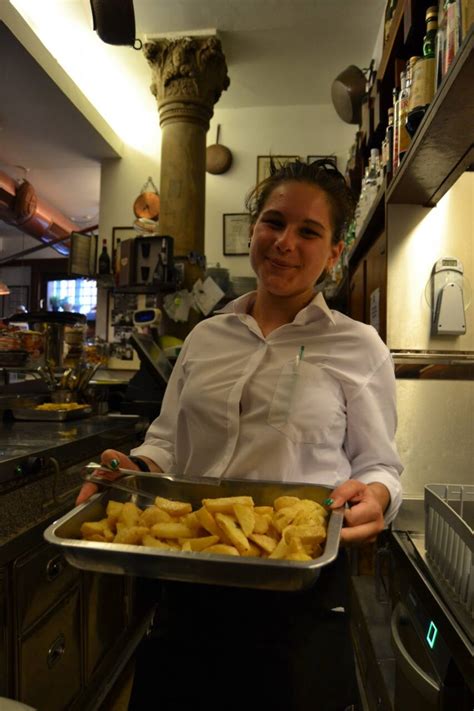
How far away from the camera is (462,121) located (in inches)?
44.3

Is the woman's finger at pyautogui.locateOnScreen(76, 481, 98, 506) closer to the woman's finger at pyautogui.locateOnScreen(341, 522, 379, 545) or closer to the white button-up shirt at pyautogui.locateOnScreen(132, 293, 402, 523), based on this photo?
the white button-up shirt at pyautogui.locateOnScreen(132, 293, 402, 523)

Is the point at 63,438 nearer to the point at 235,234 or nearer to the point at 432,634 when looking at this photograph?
the point at 432,634

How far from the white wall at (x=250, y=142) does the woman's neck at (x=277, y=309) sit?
3646mm

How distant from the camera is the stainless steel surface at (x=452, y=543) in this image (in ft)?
3.16

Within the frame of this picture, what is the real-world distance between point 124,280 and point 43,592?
9.71 feet

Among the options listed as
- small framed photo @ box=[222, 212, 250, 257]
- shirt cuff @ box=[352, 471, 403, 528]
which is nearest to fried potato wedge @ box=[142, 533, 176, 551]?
shirt cuff @ box=[352, 471, 403, 528]

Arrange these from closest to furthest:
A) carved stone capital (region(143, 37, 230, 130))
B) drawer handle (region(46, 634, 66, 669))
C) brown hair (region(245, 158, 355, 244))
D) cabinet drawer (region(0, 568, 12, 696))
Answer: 1. brown hair (region(245, 158, 355, 244))
2. cabinet drawer (region(0, 568, 12, 696))
3. drawer handle (region(46, 634, 66, 669))
4. carved stone capital (region(143, 37, 230, 130))

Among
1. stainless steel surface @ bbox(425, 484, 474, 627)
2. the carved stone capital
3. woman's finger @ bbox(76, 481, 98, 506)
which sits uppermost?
the carved stone capital

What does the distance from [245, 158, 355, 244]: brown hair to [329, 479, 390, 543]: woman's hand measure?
0.63 meters

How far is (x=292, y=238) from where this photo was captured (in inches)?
45.9

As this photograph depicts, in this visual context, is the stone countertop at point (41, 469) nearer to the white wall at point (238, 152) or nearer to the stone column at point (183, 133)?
the stone column at point (183, 133)

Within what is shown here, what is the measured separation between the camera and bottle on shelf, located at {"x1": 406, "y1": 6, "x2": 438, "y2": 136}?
133cm

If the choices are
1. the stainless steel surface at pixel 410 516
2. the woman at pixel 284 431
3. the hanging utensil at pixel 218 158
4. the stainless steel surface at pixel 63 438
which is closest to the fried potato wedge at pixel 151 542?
the woman at pixel 284 431

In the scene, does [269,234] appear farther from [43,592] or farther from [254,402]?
[43,592]
